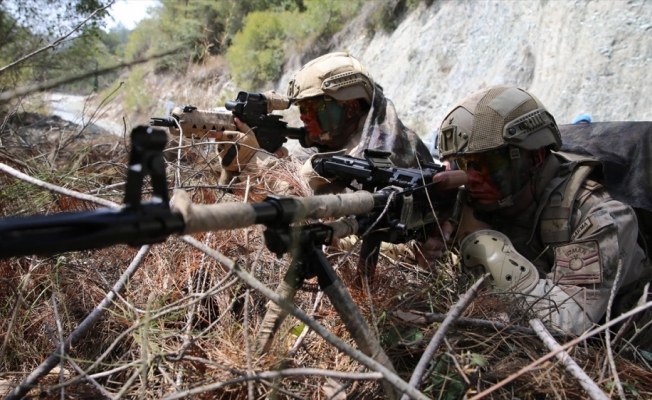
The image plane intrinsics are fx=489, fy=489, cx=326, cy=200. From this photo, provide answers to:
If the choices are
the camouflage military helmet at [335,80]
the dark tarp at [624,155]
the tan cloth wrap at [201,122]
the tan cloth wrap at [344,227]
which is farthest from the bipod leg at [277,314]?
the tan cloth wrap at [201,122]

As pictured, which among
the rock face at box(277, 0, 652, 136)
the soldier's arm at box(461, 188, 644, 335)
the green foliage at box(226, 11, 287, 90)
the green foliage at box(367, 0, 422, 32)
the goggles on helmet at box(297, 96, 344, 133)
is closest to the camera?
the soldier's arm at box(461, 188, 644, 335)

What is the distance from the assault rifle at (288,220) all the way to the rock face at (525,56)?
23.3 feet

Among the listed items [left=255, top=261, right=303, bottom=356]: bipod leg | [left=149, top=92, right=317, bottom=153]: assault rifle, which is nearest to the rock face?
[left=149, top=92, right=317, bottom=153]: assault rifle

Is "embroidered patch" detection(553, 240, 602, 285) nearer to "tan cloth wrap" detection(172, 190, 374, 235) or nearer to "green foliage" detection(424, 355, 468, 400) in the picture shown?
"green foliage" detection(424, 355, 468, 400)

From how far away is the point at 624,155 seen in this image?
2.78m

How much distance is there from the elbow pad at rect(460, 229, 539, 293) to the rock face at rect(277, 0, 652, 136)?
666 centimetres

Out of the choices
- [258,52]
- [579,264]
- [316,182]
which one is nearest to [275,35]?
[258,52]

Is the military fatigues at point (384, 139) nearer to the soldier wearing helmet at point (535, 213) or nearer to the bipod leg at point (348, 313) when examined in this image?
the soldier wearing helmet at point (535, 213)

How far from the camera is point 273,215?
145 cm

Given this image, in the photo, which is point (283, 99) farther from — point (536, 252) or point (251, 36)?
point (251, 36)

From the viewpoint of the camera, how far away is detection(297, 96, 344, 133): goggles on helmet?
3.81 m

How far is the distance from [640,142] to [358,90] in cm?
191

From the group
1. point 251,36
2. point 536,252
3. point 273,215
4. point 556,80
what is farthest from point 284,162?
point 251,36

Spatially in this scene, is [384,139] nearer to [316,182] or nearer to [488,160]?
[316,182]
